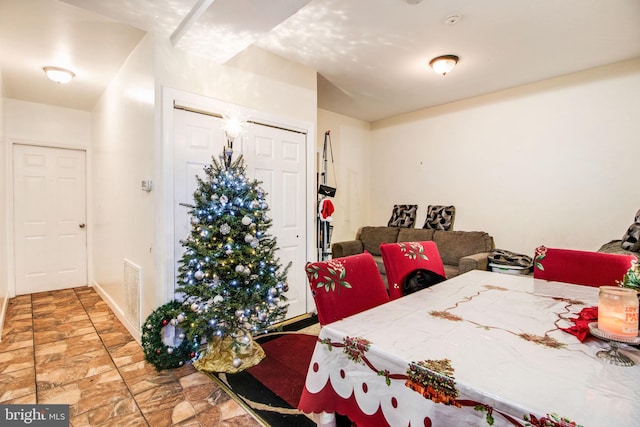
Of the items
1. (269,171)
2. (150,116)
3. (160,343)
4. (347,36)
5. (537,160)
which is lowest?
(160,343)

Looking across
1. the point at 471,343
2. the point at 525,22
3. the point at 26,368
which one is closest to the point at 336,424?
the point at 471,343

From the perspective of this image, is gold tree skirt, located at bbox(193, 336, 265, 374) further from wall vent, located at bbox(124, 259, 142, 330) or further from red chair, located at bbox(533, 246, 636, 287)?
red chair, located at bbox(533, 246, 636, 287)

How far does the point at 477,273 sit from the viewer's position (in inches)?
74.3

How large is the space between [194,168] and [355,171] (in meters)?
3.18

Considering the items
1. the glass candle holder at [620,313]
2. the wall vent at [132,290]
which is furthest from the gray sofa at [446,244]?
the glass candle holder at [620,313]

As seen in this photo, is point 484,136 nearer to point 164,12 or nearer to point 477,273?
point 477,273

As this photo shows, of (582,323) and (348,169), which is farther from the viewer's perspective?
(348,169)

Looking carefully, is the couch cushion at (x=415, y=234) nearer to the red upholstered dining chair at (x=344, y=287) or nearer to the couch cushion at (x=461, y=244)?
the couch cushion at (x=461, y=244)

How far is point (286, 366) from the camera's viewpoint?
7.54 feet

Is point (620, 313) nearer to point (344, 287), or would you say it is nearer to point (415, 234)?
point (344, 287)

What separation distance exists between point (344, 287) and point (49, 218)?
5.08 meters

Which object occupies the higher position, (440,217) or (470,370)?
(440,217)

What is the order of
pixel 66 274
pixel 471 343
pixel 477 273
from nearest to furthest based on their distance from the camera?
pixel 471 343
pixel 477 273
pixel 66 274

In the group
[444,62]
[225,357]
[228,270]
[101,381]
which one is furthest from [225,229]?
[444,62]
